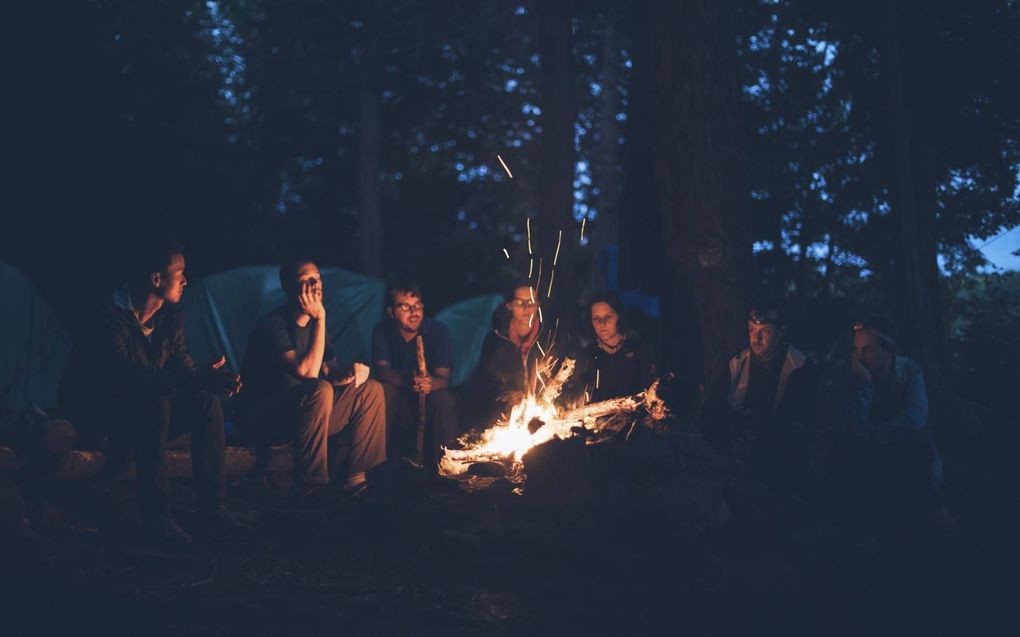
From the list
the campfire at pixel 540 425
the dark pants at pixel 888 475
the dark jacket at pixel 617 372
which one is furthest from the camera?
the dark jacket at pixel 617 372

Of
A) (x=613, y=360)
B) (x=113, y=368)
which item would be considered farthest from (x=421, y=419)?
(x=113, y=368)

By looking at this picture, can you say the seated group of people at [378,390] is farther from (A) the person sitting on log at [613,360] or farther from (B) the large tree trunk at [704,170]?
(B) the large tree trunk at [704,170]

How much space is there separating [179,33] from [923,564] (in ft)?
46.9

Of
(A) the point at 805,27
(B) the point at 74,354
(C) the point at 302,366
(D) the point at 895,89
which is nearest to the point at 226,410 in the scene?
(C) the point at 302,366

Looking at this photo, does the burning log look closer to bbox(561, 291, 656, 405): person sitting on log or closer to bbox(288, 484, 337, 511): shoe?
bbox(561, 291, 656, 405): person sitting on log

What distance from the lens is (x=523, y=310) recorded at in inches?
315

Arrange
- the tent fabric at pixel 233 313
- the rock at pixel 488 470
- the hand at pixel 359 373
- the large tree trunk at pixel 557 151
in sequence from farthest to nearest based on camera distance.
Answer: the large tree trunk at pixel 557 151 → the tent fabric at pixel 233 313 → the hand at pixel 359 373 → the rock at pixel 488 470

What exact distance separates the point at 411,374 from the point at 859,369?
321 cm

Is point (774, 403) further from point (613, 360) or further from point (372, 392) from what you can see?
point (372, 392)

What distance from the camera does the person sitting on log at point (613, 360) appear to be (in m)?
7.09

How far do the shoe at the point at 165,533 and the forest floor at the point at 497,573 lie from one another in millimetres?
97

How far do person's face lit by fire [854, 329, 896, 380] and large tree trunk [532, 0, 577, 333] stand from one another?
6.04 meters

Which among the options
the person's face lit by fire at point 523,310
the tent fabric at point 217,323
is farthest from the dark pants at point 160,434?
the tent fabric at point 217,323

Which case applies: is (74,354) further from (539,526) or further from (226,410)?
(539,526)
